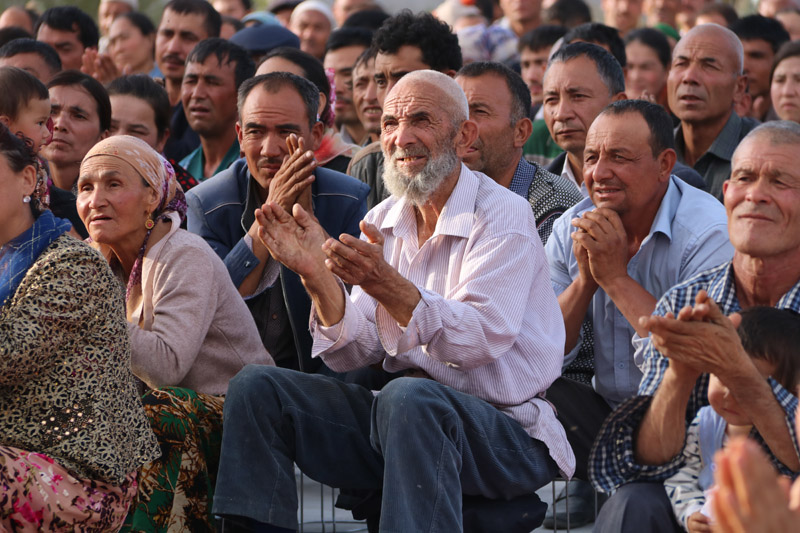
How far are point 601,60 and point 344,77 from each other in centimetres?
249

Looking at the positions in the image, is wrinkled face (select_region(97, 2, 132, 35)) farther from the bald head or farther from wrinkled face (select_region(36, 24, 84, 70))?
the bald head

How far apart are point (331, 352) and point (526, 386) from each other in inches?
29.0

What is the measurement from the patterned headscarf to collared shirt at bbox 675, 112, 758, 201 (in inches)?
129

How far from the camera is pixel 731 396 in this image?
3799 millimetres

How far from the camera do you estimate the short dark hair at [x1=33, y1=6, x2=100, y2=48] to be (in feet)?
31.3

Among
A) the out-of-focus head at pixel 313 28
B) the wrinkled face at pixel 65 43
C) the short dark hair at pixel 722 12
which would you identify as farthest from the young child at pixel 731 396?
the out-of-focus head at pixel 313 28

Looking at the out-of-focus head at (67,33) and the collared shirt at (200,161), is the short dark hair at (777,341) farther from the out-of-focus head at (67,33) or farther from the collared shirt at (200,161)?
the out-of-focus head at (67,33)

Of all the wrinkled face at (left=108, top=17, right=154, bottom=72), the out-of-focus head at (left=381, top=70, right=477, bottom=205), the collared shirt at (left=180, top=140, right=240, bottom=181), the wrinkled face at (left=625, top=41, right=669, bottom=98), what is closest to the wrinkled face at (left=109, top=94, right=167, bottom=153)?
the collared shirt at (left=180, top=140, right=240, bottom=181)

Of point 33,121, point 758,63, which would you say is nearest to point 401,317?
point 33,121

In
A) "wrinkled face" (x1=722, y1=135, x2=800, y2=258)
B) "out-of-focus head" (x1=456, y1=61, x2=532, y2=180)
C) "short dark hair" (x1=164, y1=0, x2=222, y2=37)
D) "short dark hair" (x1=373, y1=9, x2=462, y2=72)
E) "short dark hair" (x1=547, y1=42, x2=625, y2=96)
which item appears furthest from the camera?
"short dark hair" (x1=164, y1=0, x2=222, y2=37)

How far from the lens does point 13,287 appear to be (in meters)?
4.02

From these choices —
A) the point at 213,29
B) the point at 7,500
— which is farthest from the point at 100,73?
the point at 7,500

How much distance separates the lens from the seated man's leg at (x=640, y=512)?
155 inches

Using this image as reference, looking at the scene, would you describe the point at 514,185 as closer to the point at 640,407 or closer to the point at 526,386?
the point at 526,386
